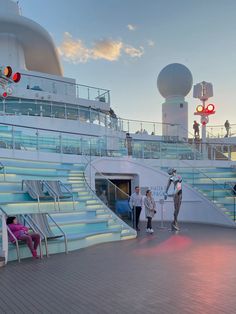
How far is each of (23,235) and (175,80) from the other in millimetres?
31348

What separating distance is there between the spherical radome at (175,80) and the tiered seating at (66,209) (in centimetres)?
2576

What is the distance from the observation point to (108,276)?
21.0ft

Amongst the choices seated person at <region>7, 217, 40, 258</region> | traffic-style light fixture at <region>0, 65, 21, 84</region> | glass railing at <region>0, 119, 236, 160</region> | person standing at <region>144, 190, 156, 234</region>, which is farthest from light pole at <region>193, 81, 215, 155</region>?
seated person at <region>7, 217, 40, 258</region>

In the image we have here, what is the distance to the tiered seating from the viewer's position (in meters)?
9.29

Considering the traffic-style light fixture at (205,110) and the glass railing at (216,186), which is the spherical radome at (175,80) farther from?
the glass railing at (216,186)

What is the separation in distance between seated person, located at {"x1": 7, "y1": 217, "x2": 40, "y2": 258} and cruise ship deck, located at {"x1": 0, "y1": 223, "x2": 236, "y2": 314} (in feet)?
0.99

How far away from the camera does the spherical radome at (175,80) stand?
36.9 meters

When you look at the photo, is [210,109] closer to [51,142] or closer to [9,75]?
[51,142]

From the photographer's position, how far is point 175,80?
121 ft

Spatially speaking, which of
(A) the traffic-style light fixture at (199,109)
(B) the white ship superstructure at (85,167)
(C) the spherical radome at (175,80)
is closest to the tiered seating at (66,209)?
(B) the white ship superstructure at (85,167)

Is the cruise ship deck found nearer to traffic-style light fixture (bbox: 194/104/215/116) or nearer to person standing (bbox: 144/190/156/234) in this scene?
person standing (bbox: 144/190/156/234)

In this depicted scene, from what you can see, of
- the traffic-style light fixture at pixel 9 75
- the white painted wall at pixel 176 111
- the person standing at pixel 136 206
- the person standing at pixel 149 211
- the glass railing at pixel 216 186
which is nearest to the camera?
the traffic-style light fixture at pixel 9 75

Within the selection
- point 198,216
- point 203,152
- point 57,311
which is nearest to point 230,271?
point 57,311

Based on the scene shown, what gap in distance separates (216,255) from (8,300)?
15.7 ft
